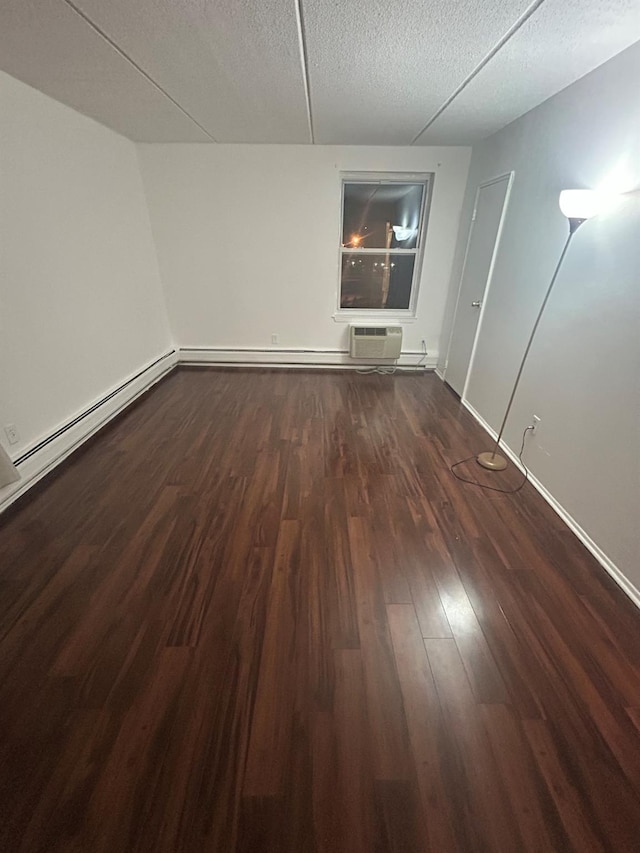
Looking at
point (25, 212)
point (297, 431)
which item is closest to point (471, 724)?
point (297, 431)

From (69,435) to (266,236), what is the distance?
2808mm

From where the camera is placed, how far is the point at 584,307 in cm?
198

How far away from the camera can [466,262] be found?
3637mm

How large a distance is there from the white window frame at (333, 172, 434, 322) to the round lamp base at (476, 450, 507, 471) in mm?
2178

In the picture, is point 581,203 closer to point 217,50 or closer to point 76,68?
point 217,50

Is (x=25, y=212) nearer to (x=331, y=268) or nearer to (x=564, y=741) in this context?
(x=331, y=268)

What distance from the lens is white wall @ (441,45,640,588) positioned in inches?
66.6

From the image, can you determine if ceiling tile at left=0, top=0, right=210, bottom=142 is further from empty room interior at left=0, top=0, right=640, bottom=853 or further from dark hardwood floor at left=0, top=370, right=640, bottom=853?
dark hardwood floor at left=0, top=370, right=640, bottom=853

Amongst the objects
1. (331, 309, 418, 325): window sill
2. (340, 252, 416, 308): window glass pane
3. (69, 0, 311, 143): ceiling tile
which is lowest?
(331, 309, 418, 325): window sill

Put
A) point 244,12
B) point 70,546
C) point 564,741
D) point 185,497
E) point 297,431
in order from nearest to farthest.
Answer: point 564,741, point 244,12, point 70,546, point 185,497, point 297,431

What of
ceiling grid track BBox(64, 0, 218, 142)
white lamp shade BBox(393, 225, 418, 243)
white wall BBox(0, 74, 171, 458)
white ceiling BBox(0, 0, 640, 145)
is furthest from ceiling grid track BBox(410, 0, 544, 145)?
white wall BBox(0, 74, 171, 458)

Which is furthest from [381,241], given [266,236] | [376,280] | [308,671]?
[308,671]

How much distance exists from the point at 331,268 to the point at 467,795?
13.7 feet

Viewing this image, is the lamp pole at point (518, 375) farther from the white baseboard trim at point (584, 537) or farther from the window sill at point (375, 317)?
the window sill at point (375, 317)
